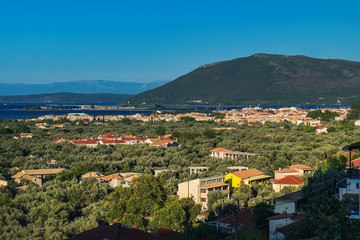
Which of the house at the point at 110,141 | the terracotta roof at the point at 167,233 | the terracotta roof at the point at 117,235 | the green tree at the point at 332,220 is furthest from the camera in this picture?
the house at the point at 110,141

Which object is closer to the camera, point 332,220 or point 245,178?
point 332,220

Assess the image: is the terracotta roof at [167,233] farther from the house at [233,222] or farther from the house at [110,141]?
the house at [110,141]

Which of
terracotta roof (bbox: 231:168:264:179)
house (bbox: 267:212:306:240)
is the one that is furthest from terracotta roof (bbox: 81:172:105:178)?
house (bbox: 267:212:306:240)

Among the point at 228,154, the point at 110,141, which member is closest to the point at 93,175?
the point at 228,154

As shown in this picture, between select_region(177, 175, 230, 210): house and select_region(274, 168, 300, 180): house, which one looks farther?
select_region(274, 168, 300, 180): house

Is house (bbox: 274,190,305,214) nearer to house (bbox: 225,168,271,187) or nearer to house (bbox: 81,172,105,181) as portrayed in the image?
house (bbox: 225,168,271,187)

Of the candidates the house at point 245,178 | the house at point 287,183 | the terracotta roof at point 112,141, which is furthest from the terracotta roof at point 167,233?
the terracotta roof at point 112,141

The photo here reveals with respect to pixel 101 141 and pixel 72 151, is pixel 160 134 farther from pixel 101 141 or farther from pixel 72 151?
pixel 72 151

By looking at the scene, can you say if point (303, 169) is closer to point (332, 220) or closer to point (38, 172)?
point (38, 172)

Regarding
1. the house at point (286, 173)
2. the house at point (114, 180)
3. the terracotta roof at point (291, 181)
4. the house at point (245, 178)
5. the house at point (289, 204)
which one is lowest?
the house at point (114, 180)
